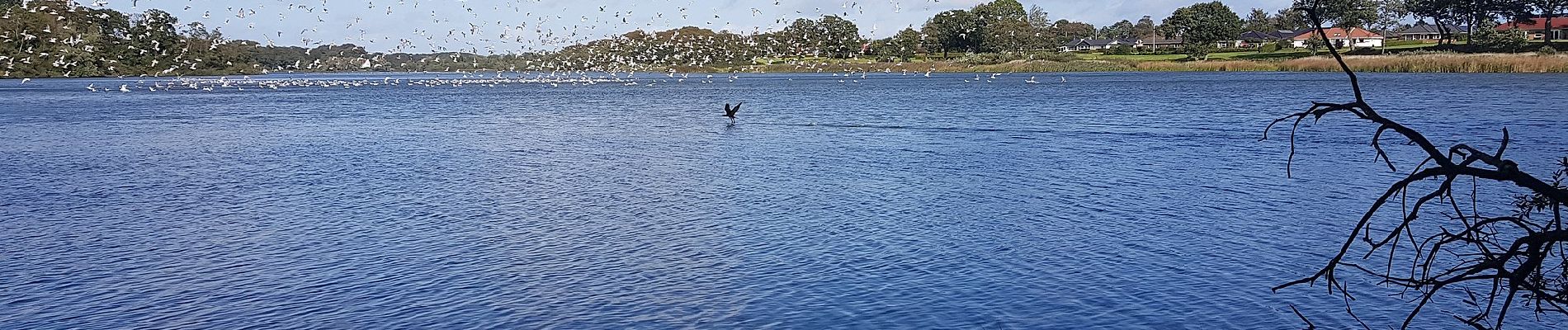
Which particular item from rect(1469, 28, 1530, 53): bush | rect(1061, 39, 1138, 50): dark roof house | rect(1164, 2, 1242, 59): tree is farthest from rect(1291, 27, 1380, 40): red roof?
rect(1469, 28, 1530, 53): bush

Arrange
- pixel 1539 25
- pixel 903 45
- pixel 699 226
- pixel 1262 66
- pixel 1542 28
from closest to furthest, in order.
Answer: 1. pixel 699 226
2. pixel 1262 66
3. pixel 1542 28
4. pixel 1539 25
5. pixel 903 45

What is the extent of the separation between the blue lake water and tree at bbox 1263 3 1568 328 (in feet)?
1.67

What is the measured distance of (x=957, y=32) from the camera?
521 ft

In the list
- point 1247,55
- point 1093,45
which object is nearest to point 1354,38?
point 1247,55

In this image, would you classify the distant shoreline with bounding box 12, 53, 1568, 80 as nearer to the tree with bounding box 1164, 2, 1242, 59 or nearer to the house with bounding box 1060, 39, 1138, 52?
the tree with bounding box 1164, 2, 1242, 59

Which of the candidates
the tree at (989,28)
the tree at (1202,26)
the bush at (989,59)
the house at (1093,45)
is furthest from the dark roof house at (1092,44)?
the bush at (989,59)

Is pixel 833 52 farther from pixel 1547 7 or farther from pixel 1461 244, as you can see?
pixel 1461 244

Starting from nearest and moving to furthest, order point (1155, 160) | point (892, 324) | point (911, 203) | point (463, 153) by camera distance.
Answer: point (892, 324), point (911, 203), point (1155, 160), point (463, 153)

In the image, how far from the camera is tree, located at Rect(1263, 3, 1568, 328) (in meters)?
3.74

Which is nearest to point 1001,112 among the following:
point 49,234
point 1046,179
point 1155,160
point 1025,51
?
point 1155,160

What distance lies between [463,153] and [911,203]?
13.8m

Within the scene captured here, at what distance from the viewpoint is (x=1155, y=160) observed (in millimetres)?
24438

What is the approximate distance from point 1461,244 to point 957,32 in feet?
483

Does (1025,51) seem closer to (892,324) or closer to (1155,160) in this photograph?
(1155,160)
